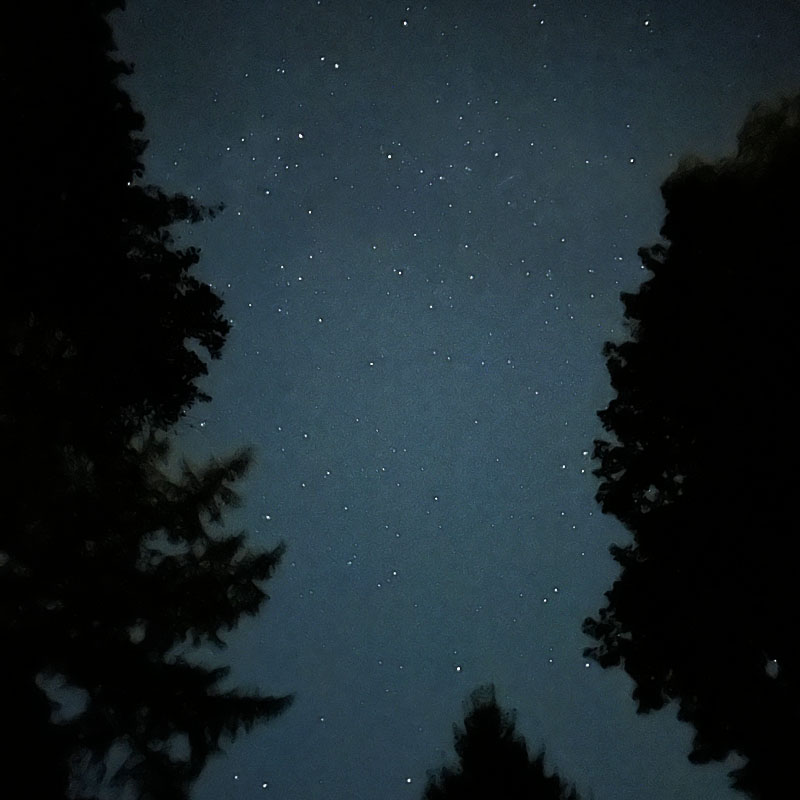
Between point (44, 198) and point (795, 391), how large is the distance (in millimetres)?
Answer: 5137

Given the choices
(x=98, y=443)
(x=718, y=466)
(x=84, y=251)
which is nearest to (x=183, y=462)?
(x=98, y=443)

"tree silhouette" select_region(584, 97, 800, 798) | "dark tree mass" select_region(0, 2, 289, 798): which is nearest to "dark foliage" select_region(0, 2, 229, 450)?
"dark tree mass" select_region(0, 2, 289, 798)

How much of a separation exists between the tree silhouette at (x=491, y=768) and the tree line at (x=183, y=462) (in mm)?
1544

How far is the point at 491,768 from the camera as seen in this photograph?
6992 mm

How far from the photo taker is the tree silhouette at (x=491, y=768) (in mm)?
5855

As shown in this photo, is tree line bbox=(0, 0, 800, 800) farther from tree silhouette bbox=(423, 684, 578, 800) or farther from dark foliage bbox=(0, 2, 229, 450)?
tree silhouette bbox=(423, 684, 578, 800)

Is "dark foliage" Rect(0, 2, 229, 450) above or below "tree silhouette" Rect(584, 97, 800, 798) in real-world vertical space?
above

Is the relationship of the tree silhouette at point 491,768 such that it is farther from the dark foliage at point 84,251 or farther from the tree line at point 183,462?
the dark foliage at point 84,251

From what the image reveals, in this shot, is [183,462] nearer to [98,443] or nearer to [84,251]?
[98,443]

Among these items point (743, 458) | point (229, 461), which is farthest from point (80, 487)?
point (743, 458)

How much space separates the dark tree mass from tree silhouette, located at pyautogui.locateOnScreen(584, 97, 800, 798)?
288 centimetres

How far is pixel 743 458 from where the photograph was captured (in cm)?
458

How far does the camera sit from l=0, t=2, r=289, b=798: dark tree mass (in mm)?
4438

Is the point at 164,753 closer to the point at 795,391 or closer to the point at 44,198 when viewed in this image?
the point at 44,198
